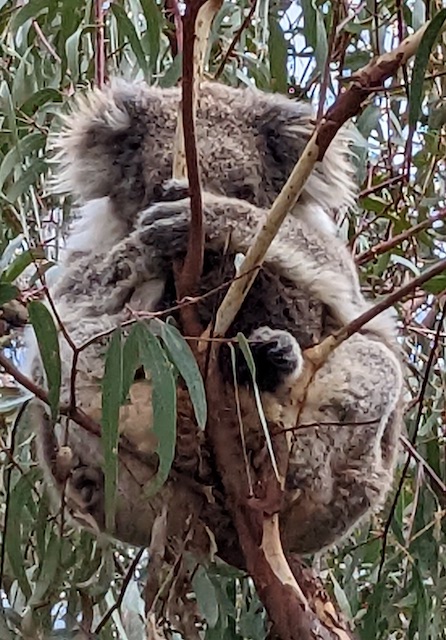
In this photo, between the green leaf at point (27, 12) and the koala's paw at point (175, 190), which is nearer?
the koala's paw at point (175, 190)

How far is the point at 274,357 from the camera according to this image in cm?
137

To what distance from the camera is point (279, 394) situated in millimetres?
1402

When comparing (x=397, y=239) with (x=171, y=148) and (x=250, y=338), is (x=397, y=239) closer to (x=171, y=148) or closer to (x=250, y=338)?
(x=250, y=338)

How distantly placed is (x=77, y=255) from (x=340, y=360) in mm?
433

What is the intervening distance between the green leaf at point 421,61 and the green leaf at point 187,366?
0.31m

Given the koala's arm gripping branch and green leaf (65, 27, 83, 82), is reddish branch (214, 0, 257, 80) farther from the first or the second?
the koala's arm gripping branch

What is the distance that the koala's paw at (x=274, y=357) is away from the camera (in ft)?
4.46

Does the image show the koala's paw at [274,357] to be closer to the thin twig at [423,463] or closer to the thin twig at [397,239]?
the thin twig at [397,239]

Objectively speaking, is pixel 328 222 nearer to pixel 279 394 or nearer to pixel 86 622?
pixel 279 394

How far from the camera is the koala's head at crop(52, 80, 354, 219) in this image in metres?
1.76

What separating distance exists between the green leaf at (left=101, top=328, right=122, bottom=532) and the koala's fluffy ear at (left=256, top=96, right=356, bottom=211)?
749 mm

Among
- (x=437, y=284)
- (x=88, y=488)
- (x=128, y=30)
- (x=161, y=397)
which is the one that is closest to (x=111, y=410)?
(x=161, y=397)

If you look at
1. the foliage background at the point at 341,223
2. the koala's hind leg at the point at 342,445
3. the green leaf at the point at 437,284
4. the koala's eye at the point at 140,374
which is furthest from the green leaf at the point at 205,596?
the green leaf at the point at 437,284

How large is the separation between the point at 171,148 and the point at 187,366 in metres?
0.68
